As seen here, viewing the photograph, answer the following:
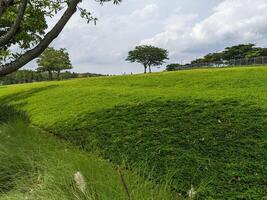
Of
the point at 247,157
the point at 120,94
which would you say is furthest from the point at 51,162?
the point at 120,94

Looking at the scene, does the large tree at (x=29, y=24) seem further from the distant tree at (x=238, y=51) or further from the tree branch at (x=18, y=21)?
the distant tree at (x=238, y=51)

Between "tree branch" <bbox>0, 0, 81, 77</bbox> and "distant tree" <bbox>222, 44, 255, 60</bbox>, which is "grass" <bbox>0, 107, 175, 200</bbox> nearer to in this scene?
"tree branch" <bbox>0, 0, 81, 77</bbox>

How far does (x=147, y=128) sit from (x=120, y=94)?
7.57 meters

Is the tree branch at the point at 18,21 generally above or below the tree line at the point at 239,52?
above

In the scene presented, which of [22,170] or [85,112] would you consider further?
[85,112]

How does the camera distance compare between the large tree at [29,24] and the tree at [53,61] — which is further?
the tree at [53,61]

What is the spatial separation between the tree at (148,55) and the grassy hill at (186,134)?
89.7 meters

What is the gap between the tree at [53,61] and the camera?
84.1m

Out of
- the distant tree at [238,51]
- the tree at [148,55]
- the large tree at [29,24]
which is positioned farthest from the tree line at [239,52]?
the large tree at [29,24]

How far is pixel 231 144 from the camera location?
9945mm

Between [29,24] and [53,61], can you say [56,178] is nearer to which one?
[29,24]

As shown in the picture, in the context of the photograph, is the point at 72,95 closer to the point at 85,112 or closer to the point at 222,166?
the point at 85,112

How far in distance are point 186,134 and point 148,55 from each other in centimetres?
9883

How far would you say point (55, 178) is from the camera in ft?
19.7
